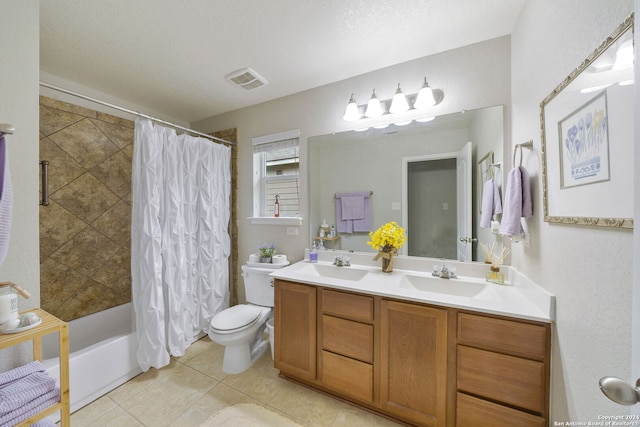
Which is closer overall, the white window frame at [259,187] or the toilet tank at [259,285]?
the toilet tank at [259,285]

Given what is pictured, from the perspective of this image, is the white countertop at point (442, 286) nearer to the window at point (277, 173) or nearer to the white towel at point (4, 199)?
the window at point (277, 173)

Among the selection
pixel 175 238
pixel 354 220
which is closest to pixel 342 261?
pixel 354 220

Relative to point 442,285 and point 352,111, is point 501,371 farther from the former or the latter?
point 352,111

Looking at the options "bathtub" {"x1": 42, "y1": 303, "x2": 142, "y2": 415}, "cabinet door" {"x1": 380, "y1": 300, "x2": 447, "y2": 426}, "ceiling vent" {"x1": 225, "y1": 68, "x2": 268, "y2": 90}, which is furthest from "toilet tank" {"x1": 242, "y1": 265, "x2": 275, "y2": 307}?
"ceiling vent" {"x1": 225, "y1": 68, "x2": 268, "y2": 90}

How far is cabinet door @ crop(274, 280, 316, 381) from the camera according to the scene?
5.14ft

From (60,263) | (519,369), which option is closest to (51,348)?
(60,263)

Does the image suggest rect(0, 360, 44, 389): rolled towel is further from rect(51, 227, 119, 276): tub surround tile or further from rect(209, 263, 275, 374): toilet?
rect(51, 227, 119, 276): tub surround tile

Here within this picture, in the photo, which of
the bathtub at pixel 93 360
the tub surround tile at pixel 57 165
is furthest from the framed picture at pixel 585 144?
the tub surround tile at pixel 57 165

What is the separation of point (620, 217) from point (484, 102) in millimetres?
1232

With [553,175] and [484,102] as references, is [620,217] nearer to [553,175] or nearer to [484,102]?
[553,175]

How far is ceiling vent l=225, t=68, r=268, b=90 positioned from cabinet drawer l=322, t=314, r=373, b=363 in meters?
1.99

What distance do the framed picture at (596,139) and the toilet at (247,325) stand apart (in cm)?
196

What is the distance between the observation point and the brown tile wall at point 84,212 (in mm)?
1889

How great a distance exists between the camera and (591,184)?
2.50ft
